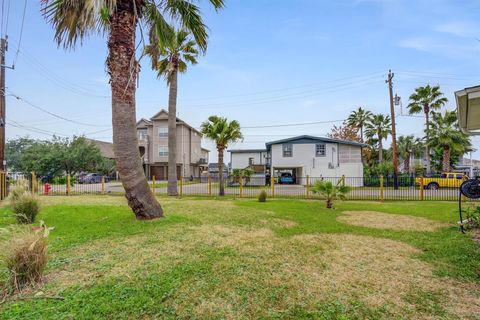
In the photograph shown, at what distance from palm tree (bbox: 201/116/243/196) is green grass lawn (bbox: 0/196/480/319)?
409 inches

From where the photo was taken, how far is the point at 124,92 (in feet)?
20.3

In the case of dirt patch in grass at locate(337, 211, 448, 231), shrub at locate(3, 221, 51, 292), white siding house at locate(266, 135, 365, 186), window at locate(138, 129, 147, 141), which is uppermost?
window at locate(138, 129, 147, 141)

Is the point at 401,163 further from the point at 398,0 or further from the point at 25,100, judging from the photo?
the point at 25,100

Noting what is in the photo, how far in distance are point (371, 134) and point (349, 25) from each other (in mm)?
27938

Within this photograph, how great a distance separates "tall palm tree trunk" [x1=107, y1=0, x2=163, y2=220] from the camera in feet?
20.1

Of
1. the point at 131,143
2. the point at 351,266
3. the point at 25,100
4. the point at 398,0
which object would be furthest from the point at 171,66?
the point at 351,266

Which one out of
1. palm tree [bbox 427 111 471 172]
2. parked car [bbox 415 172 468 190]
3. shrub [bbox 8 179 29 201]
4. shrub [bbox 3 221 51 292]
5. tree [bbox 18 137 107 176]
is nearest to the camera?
shrub [bbox 3 221 51 292]

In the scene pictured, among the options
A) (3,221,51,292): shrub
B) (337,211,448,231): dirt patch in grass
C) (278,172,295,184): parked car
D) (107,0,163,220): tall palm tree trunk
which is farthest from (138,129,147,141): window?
(3,221,51,292): shrub

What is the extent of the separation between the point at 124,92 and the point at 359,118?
36357mm

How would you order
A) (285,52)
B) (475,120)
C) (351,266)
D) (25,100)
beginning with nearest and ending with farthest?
(351,266)
(475,120)
(285,52)
(25,100)

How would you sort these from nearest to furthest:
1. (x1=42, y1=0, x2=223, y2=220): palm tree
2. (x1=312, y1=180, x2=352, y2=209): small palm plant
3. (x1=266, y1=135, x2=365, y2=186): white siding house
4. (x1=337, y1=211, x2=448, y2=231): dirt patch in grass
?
(x1=42, y1=0, x2=223, y2=220): palm tree → (x1=337, y1=211, x2=448, y2=231): dirt patch in grass → (x1=312, y1=180, x2=352, y2=209): small palm plant → (x1=266, y1=135, x2=365, y2=186): white siding house

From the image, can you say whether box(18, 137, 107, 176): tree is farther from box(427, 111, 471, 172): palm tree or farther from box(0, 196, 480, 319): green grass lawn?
box(427, 111, 471, 172): palm tree

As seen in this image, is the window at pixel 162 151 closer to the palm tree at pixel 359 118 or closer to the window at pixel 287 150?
the window at pixel 287 150

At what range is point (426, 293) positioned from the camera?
123 inches
